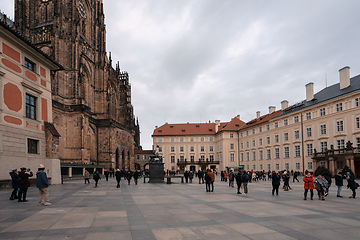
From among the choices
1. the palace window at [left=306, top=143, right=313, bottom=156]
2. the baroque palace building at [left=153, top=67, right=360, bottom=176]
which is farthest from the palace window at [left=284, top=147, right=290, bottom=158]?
the palace window at [left=306, top=143, right=313, bottom=156]

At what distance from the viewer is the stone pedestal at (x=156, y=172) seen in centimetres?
2945

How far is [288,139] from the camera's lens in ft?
170

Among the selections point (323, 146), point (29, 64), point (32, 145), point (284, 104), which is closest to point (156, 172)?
point (32, 145)

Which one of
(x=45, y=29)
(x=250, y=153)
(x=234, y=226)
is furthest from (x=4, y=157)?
(x=250, y=153)

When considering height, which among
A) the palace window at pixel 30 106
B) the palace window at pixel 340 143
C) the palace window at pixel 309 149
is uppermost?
the palace window at pixel 30 106

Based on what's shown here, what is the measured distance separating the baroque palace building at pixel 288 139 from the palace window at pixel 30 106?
3582 centimetres

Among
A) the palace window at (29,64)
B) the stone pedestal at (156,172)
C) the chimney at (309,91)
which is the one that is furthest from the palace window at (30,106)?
the chimney at (309,91)

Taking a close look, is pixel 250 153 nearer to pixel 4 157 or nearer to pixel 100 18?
pixel 100 18

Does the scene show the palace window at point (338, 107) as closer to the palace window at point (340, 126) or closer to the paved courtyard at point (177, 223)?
the palace window at point (340, 126)

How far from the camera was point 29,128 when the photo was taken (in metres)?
21.9

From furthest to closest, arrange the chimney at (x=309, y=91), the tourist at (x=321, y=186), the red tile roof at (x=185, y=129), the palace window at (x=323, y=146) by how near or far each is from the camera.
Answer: the red tile roof at (x=185, y=129)
the chimney at (x=309, y=91)
the palace window at (x=323, y=146)
the tourist at (x=321, y=186)

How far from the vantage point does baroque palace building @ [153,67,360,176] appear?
3956 cm

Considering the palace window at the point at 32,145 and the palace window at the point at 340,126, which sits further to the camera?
the palace window at the point at 340,126

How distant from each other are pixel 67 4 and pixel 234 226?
157 ft
